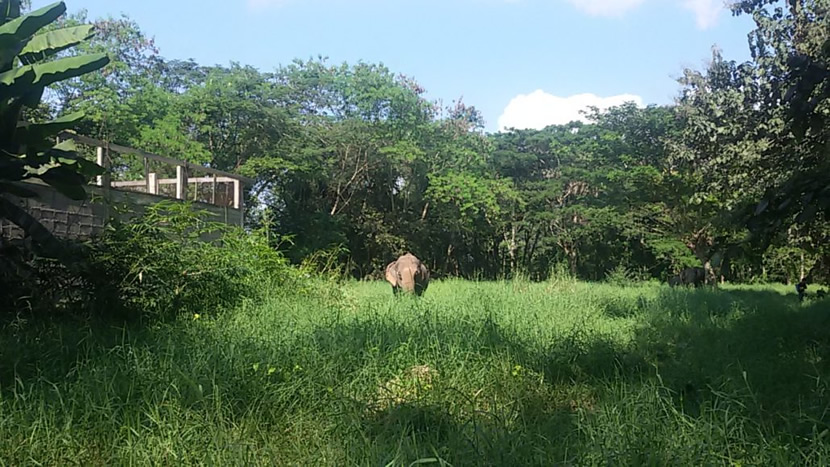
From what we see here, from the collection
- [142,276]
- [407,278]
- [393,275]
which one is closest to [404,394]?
[142,276]

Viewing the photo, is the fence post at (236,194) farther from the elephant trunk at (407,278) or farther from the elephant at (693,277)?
the elephant at (693,277)

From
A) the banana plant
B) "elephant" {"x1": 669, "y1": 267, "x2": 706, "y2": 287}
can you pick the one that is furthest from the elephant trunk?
"elephant" {"x1": 669, "y1": 267, "x2": 706, "y2": 287}

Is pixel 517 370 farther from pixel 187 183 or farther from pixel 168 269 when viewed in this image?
pixel 187 183

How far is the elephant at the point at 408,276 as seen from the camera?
9508mm

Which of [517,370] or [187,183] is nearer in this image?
[517,370]

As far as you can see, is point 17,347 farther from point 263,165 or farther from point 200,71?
point 200,71

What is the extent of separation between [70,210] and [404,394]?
5.44 meters

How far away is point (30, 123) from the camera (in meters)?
4.82

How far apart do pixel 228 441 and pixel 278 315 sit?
3.23m

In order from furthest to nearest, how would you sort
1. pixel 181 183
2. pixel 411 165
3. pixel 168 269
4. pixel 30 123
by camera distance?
pixel 411 165 < pixel 181 183 < pixel 168 269 < pixel 30 123

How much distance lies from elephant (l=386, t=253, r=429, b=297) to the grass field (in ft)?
13.7

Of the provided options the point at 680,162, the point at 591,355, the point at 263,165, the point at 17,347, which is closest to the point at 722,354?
the point at 591,355

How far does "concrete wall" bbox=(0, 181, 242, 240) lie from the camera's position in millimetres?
5957

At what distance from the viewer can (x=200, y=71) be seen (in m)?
17.7
